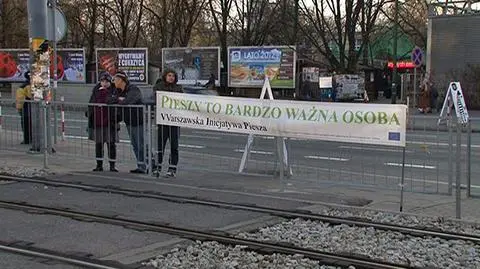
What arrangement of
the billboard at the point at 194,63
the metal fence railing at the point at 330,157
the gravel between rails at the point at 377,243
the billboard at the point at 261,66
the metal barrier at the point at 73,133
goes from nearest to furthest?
the gravel between rails at the point at 377,243
the metal fence railing at the point at 330,157
the metal barrier at the point at 73,133
the billboard at the point at 261,66
the billboard at the point at 194,63

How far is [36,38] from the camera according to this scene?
529 inches

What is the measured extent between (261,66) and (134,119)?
68.9 ft

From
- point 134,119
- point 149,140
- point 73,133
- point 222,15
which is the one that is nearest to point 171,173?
point 149,140

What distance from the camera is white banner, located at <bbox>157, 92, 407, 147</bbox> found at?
27.6ft

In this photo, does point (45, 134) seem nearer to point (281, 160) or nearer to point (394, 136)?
point (281, 160)

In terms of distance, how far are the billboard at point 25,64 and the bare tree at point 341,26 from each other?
12986mm

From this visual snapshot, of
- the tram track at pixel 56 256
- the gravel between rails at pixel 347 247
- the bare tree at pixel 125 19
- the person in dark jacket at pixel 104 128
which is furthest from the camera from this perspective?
the bare tree at pixel 125 19

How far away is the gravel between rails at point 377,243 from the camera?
6.16 meters

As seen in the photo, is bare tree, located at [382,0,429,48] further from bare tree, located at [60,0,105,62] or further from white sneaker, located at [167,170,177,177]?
white sneaker, located at [167,170,177,177]

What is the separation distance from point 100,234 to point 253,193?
3.01 meters

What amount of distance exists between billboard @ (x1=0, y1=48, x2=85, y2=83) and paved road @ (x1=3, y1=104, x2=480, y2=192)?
2148cm

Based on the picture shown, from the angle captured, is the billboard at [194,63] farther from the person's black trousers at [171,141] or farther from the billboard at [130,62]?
the person's black trousers at [171,141]

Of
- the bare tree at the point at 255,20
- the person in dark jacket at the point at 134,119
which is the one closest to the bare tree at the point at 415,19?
the bare tree at the point at 255,20

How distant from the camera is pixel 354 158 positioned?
36.1 feet
